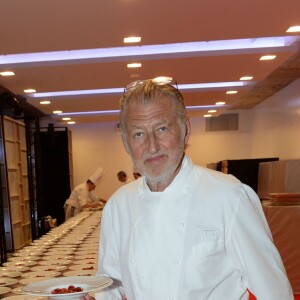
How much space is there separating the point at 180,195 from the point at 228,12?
2384 mm

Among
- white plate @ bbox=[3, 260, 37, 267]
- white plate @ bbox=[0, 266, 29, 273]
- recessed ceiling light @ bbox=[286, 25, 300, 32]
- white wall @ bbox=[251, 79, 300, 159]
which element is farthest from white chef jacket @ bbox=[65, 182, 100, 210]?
white plate @ bbox=[0, 266, 29, 273]

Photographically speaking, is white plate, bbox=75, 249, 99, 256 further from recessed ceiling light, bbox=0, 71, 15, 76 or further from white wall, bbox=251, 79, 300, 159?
white wall, bbox=251, 79, 300, 159

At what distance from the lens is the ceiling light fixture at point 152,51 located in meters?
4.30

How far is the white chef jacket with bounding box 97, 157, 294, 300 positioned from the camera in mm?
1042

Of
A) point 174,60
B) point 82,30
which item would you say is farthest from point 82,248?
point 174,60

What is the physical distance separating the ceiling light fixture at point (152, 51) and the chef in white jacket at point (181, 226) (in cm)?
329

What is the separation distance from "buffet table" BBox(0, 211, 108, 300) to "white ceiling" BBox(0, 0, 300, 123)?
5.24 ft

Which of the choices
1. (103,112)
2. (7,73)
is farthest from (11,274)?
(103,112)

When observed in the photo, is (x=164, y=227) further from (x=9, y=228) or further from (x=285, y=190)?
(x=9, y=228)

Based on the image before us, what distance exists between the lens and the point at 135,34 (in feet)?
12.0

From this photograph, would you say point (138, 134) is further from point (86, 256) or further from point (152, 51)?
point (152, 51)

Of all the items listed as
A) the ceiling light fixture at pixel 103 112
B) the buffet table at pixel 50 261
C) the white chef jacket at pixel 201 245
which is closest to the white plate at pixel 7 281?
the buffet table at pixel 50 261

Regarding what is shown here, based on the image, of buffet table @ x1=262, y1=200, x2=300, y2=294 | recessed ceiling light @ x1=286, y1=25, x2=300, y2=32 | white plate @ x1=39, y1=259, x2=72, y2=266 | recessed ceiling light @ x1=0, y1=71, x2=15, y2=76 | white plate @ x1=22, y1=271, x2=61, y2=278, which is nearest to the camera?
white plate @ x1=22, y1=271, x2=61, y2=278

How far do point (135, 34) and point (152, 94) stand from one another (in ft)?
8.74
